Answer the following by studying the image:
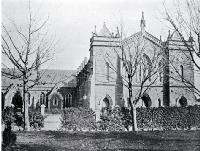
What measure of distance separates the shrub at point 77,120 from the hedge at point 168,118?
376 cm

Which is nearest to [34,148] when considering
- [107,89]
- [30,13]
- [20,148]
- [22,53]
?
[20,148]

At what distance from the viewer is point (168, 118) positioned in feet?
69.2

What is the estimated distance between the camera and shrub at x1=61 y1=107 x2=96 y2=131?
64.8ft

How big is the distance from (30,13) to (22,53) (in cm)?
257

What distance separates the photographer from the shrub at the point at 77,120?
19.8 metres

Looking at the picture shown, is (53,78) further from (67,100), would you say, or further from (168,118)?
(168,118)

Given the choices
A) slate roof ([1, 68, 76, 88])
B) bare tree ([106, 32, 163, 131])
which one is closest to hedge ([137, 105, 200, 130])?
bare tree ([106, 32, 163, 131])

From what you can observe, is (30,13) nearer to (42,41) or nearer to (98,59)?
(42,41)

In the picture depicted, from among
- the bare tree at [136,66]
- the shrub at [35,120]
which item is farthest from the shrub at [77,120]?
the bare tree at [136,66]

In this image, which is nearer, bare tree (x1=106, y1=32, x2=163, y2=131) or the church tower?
bare tree (x1=106, y1=32, x2=163, y2=131)

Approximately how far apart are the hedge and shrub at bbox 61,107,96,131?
376 centimetres

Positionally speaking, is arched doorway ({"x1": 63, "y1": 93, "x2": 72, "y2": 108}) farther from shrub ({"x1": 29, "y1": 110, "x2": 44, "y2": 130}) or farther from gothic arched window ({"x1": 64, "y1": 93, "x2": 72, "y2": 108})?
shrub ({"x1": 29, "y1": 110, "x2": 44, "y2": 130})

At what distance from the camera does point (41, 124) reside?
20.2 metres

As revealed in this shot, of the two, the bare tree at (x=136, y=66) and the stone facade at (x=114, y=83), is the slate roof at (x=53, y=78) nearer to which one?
the stone facade at (x=114, y=83)
